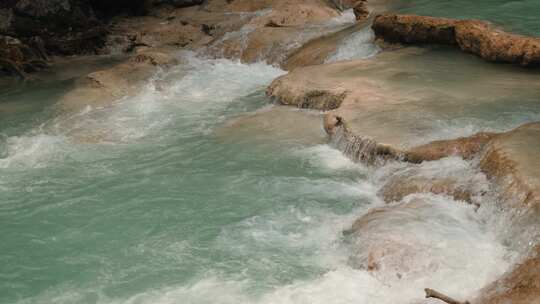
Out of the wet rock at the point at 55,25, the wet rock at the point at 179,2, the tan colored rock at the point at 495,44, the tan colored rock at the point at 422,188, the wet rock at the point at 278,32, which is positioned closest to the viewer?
the tan colored rock at the point at 422,188

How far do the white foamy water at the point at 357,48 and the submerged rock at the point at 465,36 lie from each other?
32cm

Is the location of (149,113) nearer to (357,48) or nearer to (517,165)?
(357,48)

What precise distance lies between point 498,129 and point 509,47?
9.97 ft

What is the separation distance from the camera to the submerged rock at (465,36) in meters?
11.0

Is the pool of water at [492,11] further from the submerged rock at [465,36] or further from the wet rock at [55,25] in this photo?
the wet rock at [55,25]

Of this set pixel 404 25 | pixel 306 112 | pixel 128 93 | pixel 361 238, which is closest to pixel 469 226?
pixel 361 238

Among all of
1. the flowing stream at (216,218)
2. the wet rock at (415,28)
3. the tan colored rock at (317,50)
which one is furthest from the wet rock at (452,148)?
the tan colored rock at (317,50)

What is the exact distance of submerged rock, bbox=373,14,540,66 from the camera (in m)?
11.0

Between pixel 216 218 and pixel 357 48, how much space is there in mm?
7364

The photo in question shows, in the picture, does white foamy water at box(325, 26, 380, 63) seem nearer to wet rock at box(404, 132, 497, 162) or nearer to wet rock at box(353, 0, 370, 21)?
wet rock at box(353, 0, 370, 21)

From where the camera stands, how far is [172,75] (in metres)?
15.5

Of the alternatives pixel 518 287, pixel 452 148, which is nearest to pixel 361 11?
pixel 452 148

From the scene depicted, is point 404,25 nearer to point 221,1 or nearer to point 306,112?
point 306,112

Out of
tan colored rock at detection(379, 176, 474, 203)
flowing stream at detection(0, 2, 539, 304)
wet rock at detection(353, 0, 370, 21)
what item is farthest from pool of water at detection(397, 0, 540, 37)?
tan colored rock at detection(379, 176, 474, 203)
